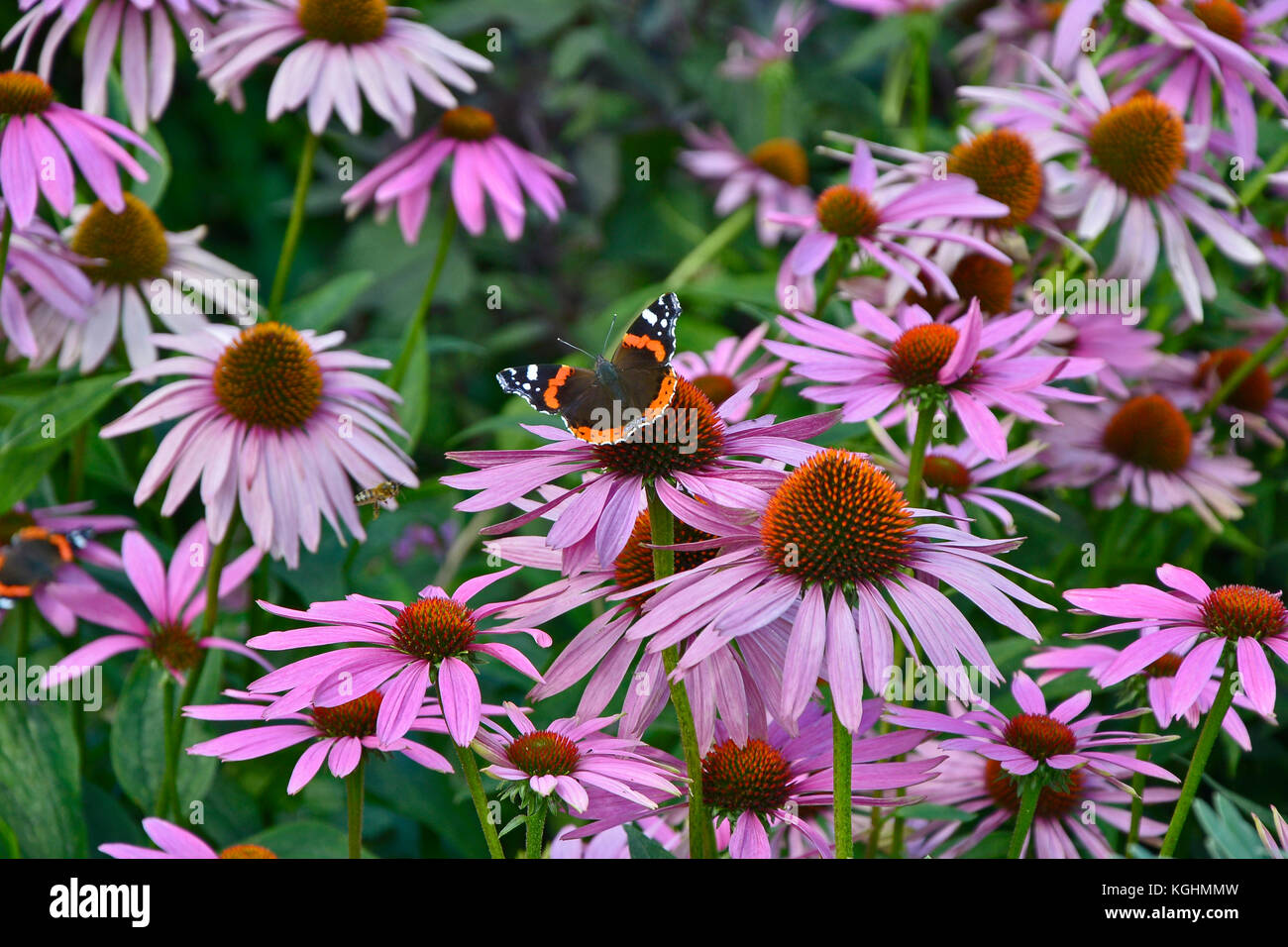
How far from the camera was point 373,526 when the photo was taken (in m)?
1.38

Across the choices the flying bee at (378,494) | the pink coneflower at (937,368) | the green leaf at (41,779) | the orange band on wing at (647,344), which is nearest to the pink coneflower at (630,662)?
the orange band on wing at (647,344)

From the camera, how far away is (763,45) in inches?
111

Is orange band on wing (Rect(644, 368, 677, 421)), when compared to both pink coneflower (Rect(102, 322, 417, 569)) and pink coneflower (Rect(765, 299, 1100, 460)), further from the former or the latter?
pink coneflower (Rect(102, 322, 417, 569))

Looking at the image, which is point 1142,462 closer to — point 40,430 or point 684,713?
point 684,713

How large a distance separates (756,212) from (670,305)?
161cm

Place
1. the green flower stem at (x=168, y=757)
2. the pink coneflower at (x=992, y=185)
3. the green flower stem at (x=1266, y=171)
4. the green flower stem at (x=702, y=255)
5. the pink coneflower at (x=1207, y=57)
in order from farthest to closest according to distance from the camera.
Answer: the green flower stem at (x=702, y=255)
the green flower stem at (x=1266, y=171)
the pink coneflower at (x=1207, y=57)
the pink coneflower at (x=992, y=185)
the green flower stem at (x=168, y=757)

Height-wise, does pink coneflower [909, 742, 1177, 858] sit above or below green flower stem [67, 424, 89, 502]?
below

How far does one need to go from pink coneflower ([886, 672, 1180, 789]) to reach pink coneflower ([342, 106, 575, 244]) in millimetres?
856

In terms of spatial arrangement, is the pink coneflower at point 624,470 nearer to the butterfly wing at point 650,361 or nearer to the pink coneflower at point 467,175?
A: the butterfly wing at point 650,361

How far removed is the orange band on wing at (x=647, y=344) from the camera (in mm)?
872

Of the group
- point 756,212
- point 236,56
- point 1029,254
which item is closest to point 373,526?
point 236,56

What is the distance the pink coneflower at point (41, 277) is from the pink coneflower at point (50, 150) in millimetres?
83

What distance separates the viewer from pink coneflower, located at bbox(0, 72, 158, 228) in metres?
1.17

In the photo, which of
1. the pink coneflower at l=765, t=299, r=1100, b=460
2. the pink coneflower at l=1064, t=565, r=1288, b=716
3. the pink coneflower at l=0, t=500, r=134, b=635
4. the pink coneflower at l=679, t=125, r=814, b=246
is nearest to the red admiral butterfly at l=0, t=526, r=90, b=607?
the pink coneflower at l=0, t=500, r=134, b=635
